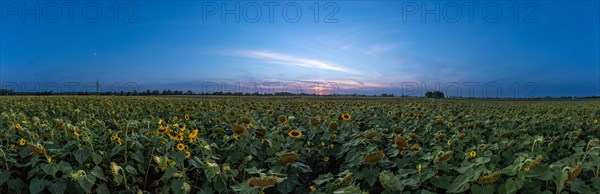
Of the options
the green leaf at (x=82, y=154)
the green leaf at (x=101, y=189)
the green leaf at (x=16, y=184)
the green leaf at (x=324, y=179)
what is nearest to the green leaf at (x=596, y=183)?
the green leaf at (x=324, y=179)

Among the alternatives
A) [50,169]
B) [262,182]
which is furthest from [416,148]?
[50,169]

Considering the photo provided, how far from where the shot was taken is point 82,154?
3383 millimetres

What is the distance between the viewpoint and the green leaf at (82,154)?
3350 millimetres

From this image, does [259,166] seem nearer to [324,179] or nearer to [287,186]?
[287,186]

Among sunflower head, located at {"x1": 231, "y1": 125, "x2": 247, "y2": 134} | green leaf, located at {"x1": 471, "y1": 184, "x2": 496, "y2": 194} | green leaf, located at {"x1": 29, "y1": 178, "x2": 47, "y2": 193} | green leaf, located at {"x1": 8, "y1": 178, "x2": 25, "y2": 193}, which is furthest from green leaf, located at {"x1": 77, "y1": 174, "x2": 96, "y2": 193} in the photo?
A: green leaf, located at {"x1": 471, "y1": 184, "x2": 496, "y2": 194}

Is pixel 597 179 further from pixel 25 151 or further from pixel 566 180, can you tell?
pixel 25 151

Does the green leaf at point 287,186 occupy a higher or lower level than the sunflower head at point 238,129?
lower

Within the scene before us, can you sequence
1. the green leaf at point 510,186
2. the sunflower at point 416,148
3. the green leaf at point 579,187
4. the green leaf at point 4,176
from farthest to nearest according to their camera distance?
the sunflower at point 416,148 → the green leaf at point 4,176 → the green leaf at point 579,187 → the green leaf at point 510,186

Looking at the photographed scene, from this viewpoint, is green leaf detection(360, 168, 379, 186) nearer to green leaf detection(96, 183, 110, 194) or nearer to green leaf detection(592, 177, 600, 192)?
green leaf detection(592, 177, 600, 192)

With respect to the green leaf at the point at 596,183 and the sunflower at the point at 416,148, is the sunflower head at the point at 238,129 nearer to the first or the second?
the sunflower at the point at 416,148

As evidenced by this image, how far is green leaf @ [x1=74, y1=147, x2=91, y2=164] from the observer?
3350mm

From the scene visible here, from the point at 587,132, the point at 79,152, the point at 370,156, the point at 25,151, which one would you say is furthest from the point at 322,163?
the point at 587,132

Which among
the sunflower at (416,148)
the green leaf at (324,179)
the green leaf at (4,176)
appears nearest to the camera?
the green leaf at (324,179)

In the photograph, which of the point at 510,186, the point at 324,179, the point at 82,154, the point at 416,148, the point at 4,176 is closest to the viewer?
the point at 510,186
